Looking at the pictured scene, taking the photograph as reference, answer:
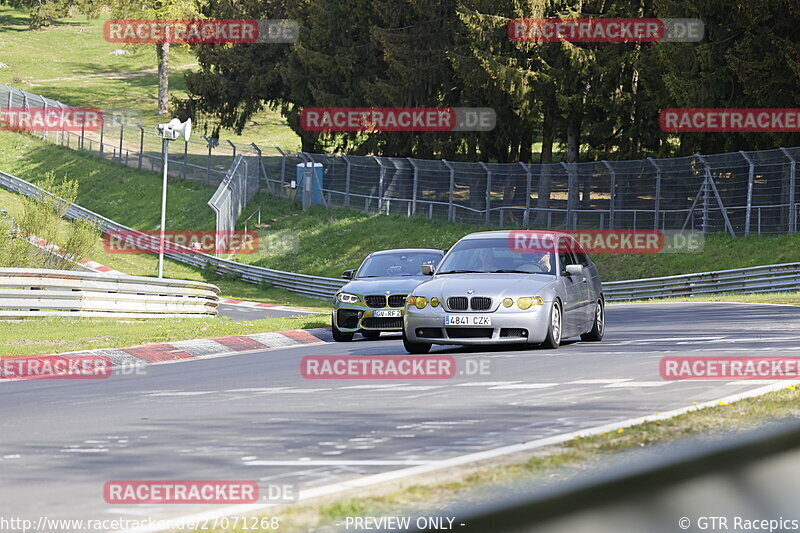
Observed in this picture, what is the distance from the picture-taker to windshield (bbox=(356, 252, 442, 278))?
826 inches

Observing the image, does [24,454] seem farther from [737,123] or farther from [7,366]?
[737,123]

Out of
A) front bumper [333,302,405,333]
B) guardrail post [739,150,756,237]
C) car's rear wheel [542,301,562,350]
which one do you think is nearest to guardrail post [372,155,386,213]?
guardrail post [739,150,756,237]

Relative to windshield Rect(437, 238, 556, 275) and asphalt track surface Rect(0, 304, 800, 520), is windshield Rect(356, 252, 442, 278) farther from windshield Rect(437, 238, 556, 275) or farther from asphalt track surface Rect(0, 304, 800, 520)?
asphalt track surface Rect(0, 304, 800, 520)

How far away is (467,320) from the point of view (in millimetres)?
15008

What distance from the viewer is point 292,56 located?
192 ft

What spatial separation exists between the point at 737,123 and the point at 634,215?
438cm

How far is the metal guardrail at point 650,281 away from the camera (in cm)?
3284

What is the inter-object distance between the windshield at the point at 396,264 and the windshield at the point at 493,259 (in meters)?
4.29

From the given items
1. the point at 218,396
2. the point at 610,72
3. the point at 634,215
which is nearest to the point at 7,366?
the point at 218,396

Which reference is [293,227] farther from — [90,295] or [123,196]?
[90,295]

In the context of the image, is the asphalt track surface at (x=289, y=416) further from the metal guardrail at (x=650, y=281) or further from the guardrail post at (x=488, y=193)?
the guardrail post at (x=488, y=193)

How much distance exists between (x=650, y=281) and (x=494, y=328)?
72.9 feet

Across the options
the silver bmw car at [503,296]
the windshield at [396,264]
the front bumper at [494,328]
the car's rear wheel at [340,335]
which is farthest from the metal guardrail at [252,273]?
the front bumper at [494,328]

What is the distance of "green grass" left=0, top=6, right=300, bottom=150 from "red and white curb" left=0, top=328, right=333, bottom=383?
64035 millimetres
